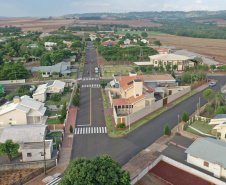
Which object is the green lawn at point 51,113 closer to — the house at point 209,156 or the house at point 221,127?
the house at point 209,156

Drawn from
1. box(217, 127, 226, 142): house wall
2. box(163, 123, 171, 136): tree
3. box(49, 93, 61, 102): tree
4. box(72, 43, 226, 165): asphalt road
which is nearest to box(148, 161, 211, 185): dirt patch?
box(72, 43, 226, 165): asphalt road

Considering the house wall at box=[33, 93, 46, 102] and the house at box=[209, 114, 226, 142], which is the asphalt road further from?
the house wall at box=[33, 93, 46, 102]

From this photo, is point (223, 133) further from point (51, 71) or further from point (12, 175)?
point (51, 71)

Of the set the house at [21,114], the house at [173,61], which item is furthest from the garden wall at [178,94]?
the house at [173,61]

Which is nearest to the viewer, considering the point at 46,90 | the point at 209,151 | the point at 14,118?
the point at 209,151

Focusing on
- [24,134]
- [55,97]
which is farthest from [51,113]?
[24,134]
